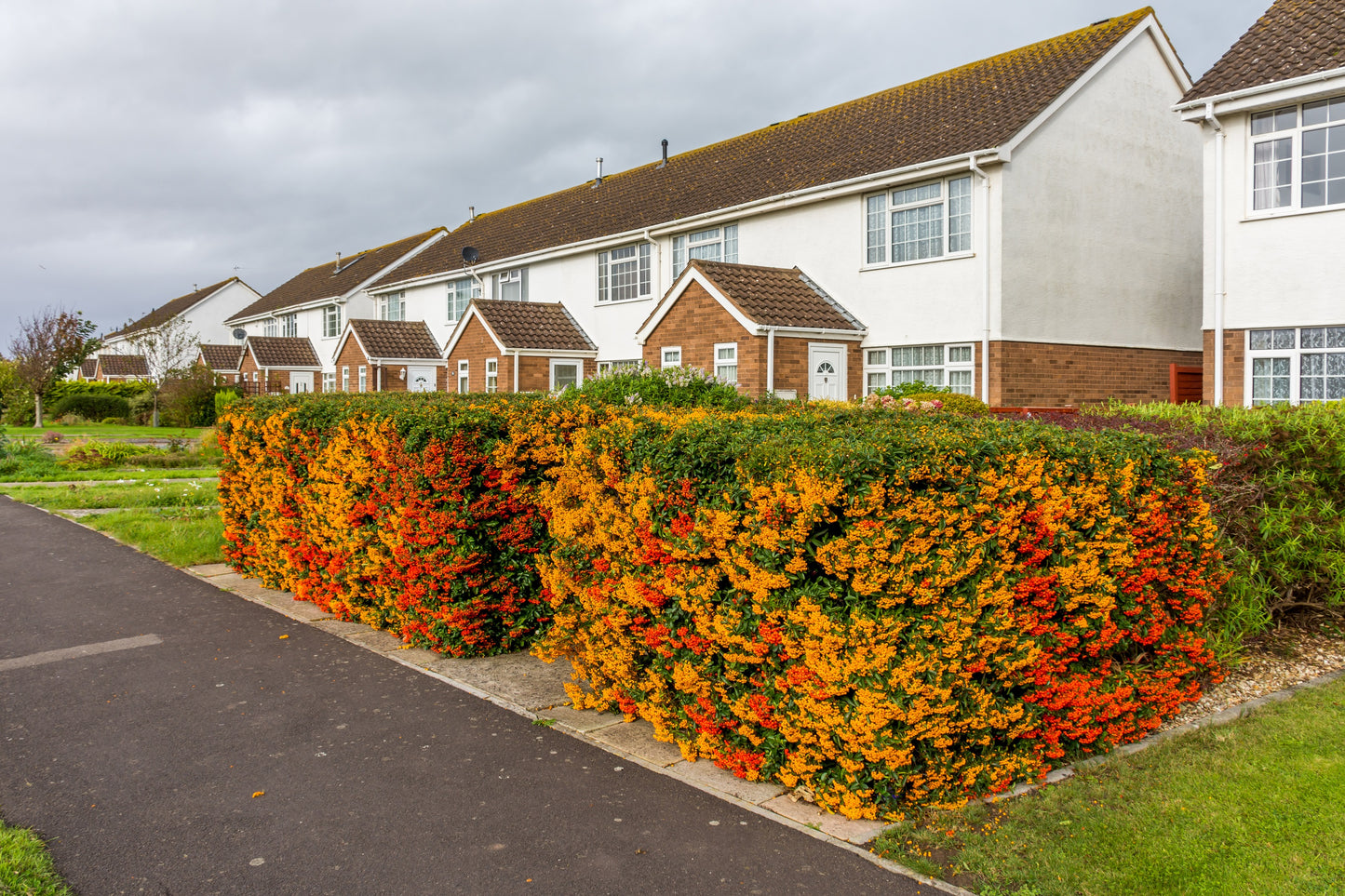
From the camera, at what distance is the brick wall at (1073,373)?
16.7 meters

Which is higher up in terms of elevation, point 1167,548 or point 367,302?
point 367,302

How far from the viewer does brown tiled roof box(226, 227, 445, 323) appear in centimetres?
4319

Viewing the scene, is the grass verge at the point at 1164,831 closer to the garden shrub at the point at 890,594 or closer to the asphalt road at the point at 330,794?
the garden shrub at the point at 890,594

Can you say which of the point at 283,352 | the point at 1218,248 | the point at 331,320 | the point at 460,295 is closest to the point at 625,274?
the point at 460,295

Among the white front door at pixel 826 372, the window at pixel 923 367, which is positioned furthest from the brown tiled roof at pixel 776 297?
the window at pixel 923 367

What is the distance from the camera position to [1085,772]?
4.67 meters

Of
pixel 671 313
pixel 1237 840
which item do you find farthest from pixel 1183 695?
pixel 671 313

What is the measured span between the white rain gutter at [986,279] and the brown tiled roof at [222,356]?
48.9m

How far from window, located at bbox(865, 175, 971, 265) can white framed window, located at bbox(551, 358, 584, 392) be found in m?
10.9

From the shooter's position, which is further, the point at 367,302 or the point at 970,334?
the point at 367,302

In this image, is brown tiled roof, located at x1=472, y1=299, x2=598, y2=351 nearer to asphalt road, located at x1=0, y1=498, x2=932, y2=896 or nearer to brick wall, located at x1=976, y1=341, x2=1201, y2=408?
brick wall, located at x1=976, y1=341, x2=1201, y2=408

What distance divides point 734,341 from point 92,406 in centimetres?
3893

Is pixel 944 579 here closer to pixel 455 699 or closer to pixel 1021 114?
pixel 455 699

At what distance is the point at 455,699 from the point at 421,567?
4.09ft
